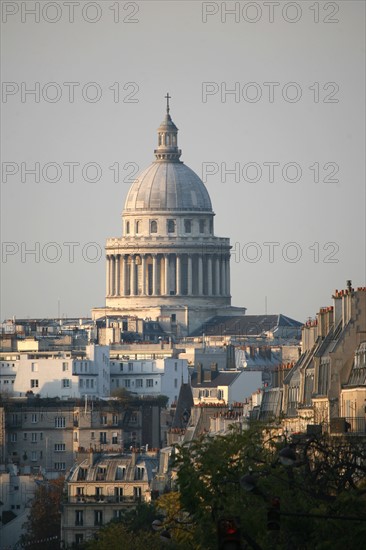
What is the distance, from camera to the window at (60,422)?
182 meters

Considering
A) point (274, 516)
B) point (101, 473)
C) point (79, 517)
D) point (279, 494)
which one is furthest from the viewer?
point (101, 473)

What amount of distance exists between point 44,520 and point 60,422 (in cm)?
5529

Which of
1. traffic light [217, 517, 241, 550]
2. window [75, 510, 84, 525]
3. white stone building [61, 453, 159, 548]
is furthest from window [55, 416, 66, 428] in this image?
traffic light [217, 517, 241, 550]

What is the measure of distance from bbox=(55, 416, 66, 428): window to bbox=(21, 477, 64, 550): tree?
42.9m

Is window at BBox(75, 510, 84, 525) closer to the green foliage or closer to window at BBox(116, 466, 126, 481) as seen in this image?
window at BBox(116, 466, 126, 481)

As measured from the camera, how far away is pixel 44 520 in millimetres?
127375

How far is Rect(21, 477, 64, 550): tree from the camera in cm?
12169

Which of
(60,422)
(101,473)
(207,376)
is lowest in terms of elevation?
(101,473)

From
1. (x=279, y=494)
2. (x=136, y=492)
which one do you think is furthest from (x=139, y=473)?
(x=279, y=494)

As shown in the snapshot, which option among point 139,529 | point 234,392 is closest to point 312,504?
point 139,529

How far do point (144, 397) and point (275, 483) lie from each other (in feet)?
442

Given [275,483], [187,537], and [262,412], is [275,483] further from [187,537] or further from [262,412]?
[262,412]

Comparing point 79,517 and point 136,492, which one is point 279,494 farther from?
point 136,492

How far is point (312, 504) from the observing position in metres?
57.9
